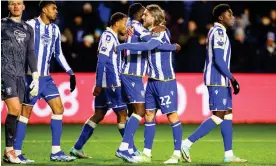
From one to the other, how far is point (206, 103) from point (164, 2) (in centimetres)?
242

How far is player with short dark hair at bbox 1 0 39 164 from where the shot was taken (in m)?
10.3

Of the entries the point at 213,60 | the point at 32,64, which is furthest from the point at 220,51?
the point at 32,64

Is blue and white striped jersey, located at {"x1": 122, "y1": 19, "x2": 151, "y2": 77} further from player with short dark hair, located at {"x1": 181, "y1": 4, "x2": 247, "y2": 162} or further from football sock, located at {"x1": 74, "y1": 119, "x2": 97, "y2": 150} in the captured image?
football sock, located at {"x1": 74, "y1": 119, "x2": 97, "y2": 150}

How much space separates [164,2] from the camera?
18078mm

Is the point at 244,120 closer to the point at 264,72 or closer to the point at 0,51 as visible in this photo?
the point at 264,72

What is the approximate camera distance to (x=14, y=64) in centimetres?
1035

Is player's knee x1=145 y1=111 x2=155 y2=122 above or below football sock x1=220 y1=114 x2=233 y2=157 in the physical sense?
above

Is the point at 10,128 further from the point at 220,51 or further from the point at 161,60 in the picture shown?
the point at 220,51

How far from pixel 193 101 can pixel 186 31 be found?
1.64 metres

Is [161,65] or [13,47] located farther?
[161,65]

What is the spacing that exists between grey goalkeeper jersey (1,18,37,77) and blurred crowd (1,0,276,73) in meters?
6.99

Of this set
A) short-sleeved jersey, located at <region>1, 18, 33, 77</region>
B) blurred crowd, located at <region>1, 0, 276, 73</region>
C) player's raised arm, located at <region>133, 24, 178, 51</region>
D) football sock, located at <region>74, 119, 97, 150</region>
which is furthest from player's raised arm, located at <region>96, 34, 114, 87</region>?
blurred crowd, located at <region>1, 0, 276, 73</region>

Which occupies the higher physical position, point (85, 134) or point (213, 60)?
point (213, 60)

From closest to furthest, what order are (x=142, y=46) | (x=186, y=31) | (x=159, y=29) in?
(x=142, y=46) → (x=159, y=29) → (x=186, y=31)
